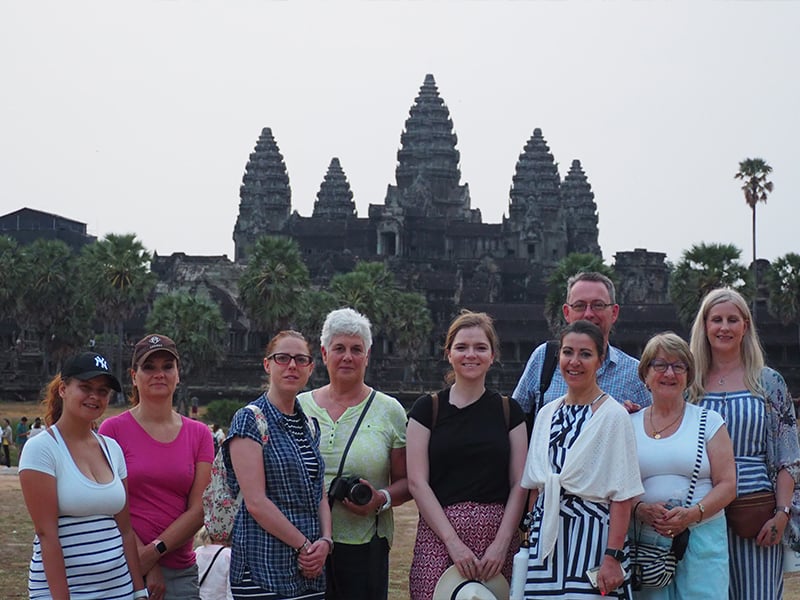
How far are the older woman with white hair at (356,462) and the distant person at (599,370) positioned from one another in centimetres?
86

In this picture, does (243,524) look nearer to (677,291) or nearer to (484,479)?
(484,479)

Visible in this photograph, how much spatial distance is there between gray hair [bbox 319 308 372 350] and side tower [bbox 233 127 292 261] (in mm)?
86487

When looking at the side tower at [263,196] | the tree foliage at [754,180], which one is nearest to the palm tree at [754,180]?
the tree foliage at [754,180]

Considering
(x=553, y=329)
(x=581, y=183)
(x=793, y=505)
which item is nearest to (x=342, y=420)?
(x=793, y=505)

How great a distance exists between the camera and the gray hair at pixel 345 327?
8461 mm

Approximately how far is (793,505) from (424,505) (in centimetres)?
224

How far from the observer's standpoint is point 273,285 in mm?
53125

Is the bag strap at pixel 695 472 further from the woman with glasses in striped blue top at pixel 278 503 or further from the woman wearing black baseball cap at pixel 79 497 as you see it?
the woman wearing black baseball cap at pixel 79 497

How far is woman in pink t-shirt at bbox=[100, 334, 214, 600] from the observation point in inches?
321

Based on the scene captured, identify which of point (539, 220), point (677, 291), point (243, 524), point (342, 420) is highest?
point (539, 220)

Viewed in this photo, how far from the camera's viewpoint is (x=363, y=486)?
828 cm

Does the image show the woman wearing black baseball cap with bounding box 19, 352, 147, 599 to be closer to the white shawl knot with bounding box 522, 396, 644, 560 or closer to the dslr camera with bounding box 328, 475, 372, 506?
the dslr camera with bounding box 328, 475, 372, 506

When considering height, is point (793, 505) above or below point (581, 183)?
below

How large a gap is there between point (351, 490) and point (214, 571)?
1083 millimetres
